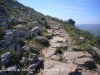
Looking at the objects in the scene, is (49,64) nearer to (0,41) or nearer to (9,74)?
(9,74)

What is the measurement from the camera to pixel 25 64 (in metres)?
5.90

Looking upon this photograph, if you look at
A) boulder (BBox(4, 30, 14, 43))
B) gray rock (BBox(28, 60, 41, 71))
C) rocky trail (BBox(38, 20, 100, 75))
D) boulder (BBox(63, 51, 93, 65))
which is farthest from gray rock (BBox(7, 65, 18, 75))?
boulder (BBox(63, 51, 93, 65))

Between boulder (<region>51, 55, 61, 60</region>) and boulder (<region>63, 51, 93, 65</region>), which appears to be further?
boulder (<region>51, 55, 61, 60</region>)

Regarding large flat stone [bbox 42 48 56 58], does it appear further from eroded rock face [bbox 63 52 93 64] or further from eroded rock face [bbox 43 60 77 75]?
eroded rock face [bbox 43 60 77 75]

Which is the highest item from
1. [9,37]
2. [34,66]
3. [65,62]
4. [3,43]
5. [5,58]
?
[9,37]

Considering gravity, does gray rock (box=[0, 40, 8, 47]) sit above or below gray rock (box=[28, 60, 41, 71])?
above

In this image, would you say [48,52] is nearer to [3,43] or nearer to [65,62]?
[65,62]

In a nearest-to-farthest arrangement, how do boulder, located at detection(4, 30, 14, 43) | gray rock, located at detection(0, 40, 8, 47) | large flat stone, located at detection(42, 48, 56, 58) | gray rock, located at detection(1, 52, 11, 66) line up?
1. gray rock, located at detection(1, 52, 11, 66)
2. gray rock, located at detection(0, 40, 8, 47)
3. boulder, located at detection(4, 30, 14, 43)
4. large flat stone, located at detection(42, 48, 56, 58)

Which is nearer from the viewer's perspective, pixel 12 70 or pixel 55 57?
pixel 12 70

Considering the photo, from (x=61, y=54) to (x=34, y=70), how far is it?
2.82 meters

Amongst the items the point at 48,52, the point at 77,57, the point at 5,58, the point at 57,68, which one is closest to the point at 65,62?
the point at 77,57

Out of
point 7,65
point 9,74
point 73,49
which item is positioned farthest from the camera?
point 73,49

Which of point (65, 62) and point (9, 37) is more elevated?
point (9, 37)

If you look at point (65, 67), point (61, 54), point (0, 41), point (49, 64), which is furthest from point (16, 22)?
point (65, 67)
